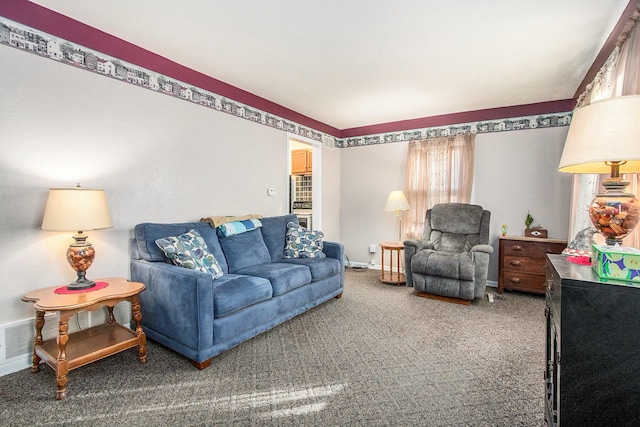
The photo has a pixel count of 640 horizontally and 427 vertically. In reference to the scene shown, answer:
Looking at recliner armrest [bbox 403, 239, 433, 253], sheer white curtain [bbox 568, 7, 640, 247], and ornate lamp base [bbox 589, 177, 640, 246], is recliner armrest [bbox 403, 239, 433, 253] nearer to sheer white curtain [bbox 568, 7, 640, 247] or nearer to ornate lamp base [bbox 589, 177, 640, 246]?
sheer white curtain [bbox 568, 7, 640, 247]

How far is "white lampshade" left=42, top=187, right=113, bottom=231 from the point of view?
6.45 ft

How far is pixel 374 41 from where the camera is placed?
2.51 metres

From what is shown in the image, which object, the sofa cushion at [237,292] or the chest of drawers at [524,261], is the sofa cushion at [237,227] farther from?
the chest of drawers at [524,261]

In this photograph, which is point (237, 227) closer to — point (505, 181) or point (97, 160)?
point (97, 160)

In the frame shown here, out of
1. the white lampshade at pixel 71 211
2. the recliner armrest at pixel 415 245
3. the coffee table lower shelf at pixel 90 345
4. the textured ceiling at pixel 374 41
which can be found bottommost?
the coffee table lower shelf at pixel 90 345

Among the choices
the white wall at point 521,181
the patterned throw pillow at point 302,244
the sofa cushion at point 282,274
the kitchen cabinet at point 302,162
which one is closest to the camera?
the sofa cushion at point 282,274

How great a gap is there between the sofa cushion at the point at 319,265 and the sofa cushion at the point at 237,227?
521 millimetres

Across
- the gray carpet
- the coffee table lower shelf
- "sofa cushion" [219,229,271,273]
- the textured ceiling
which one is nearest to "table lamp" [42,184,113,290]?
the coffee table lower shelf

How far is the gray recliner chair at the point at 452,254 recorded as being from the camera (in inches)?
137

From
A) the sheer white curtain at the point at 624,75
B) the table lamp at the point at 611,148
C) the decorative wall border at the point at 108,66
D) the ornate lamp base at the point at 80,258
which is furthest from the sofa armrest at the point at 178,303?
the sheer white curtain at the point at 624,75

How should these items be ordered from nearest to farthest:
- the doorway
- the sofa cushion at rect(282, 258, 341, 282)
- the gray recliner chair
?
the sofa cushion at rect(282, 258, 341, 282) < the gray recliner chair < the doorway

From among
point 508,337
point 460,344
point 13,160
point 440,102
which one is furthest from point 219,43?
point 508,337

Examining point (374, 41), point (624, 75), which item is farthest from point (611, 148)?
point (374, 41)

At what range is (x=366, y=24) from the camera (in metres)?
2.28
